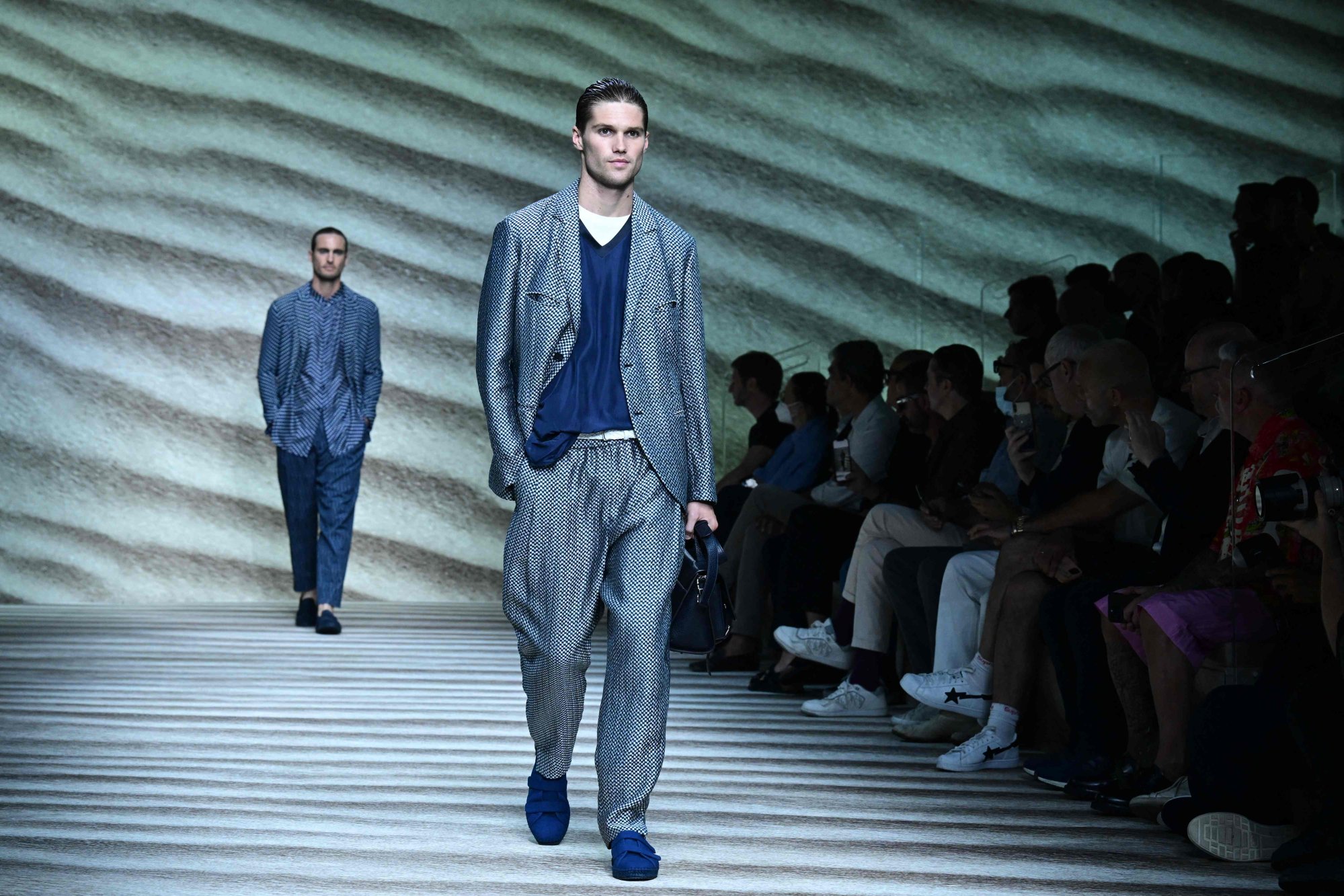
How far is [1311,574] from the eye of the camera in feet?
6.93

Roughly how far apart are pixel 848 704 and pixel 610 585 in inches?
59.7

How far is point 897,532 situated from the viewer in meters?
3.53

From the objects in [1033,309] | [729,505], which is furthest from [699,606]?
[729,505]

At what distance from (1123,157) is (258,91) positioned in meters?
3.42

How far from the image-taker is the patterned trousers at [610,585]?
2057 millimetres

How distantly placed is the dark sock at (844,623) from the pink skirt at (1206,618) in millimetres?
1286

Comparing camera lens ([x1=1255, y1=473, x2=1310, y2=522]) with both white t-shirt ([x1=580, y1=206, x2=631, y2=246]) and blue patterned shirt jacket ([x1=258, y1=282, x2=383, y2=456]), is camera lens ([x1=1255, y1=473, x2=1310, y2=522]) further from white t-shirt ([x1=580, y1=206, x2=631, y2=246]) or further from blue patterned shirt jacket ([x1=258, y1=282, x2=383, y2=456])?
blue patterned shirt jacket ([x1=258, y1=282, x2=383, y2=456])

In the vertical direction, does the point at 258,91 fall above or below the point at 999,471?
above

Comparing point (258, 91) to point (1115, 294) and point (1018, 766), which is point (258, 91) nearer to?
point (1115, 294)

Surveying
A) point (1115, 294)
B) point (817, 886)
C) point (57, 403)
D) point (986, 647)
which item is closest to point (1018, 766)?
point (986, 647)

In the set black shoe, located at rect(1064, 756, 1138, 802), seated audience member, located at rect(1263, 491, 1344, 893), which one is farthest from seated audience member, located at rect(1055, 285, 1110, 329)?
seated audience member, located at rect(1263, 491, 1344, 893)

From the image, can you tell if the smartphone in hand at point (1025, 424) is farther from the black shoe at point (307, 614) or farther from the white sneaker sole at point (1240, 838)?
the black shoe at point (307, 614)

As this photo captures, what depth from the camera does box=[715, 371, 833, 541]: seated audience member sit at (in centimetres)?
421

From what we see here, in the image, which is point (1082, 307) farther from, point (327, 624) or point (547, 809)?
point (327, 624)
